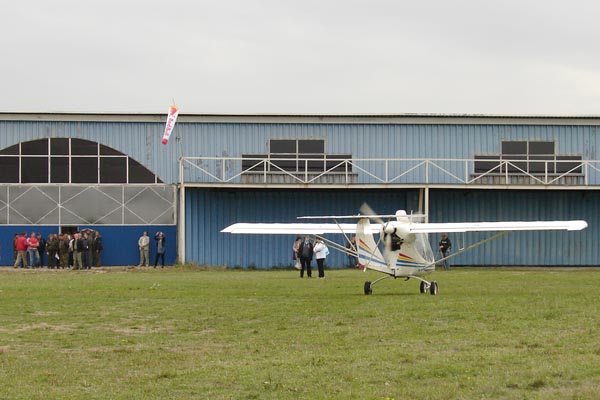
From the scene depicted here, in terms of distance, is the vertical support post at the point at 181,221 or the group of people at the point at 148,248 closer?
the vertical support post at the point at 181,221

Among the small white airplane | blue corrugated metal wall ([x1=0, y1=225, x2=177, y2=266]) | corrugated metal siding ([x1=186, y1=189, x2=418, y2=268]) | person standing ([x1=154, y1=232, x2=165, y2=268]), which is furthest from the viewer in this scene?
corrugated metal siding ([x1=186, y1=189, x2=418, y2=268])

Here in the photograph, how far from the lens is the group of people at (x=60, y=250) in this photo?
1709 inches

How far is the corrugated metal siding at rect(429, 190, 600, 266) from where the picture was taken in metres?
47.9

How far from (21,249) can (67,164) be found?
188 inches

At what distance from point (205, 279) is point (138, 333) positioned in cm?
1811

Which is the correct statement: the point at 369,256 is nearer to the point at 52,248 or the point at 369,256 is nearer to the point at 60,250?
the point at 60,250

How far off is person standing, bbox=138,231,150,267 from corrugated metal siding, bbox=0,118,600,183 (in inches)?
133

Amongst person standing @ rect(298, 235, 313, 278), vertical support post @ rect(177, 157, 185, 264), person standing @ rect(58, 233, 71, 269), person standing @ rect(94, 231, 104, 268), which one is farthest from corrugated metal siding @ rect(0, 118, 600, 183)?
person standing @ rect(298, 235, 313, 278)

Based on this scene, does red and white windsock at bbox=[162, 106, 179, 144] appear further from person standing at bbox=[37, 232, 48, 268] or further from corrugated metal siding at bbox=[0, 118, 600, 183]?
person standing at bbox=[37, 232, 48, 268]

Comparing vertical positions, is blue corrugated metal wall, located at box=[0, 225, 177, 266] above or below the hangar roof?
below

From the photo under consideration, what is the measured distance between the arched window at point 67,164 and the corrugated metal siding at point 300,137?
0.34m

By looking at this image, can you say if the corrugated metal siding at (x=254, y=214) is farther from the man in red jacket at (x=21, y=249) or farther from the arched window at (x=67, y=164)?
the man in red jacket at (x=21, y=249)

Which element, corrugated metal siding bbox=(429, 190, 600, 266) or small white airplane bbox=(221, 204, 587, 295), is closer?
small white airplane bbox=(221, 204, 587, 295)

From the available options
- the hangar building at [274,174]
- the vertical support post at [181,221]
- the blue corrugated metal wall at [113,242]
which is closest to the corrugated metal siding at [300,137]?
the hangar building at [274,174]
